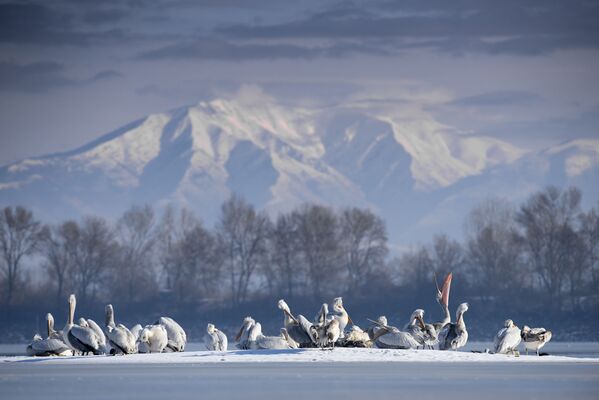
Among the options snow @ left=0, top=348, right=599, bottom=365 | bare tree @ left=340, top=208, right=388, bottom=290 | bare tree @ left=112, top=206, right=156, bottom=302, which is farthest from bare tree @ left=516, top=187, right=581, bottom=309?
snow @ left=0, top=348, right=599, bottom=365

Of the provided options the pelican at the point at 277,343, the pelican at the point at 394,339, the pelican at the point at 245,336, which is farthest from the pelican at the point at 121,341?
the pelican at the point at 394,339

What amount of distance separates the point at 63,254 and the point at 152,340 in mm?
60063

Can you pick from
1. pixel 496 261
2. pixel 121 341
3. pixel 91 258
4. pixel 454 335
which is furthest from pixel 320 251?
pixel 121 341

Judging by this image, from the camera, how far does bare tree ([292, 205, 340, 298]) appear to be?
99.6 meters

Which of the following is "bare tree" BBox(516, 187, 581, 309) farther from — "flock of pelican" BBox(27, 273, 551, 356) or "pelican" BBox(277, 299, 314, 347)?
"pelican" BBox(277, 299, 314, 347)

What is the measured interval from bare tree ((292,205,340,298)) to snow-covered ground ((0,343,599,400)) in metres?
55.4

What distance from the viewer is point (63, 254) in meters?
104

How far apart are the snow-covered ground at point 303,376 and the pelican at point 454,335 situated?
167 cm

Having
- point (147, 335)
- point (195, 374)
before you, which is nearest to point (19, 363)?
point (147, 335)

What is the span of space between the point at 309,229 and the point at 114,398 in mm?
68794

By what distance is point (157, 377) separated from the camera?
36.8 meters

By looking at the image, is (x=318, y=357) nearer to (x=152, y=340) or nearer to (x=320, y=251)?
(x=152, y=340)

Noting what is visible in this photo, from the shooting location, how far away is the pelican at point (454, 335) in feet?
146

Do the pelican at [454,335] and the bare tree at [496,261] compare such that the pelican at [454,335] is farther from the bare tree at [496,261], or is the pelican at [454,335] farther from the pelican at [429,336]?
the bare tree at [496,261]
